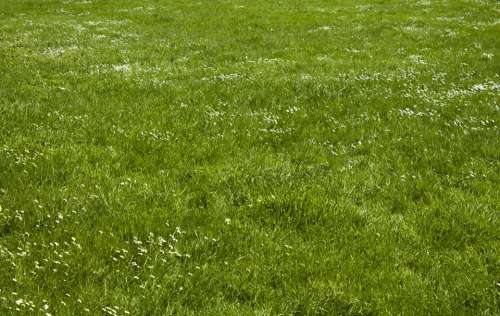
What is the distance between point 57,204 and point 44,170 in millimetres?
1488

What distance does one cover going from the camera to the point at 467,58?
19.7 metres

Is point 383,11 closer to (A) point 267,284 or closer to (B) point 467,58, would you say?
(B) point 467,58

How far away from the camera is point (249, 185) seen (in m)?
9.09

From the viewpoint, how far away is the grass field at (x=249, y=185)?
6.16 metres

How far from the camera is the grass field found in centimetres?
616

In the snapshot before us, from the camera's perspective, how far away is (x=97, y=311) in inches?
215

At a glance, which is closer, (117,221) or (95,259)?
(95,259)

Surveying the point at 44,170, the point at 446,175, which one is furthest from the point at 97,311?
the point at 446,175

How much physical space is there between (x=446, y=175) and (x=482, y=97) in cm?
590

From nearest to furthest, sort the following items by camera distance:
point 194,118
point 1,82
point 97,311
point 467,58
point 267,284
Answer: point 97,311
point 267,284
point 194,118
point 1,82
point 467,58

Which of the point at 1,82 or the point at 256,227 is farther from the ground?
the point at 1,82

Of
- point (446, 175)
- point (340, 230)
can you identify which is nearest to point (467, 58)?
point (446, 175)

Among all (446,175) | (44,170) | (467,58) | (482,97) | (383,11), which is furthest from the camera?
Result: (383,11)

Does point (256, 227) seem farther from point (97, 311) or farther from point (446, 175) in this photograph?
point (446, 175)
